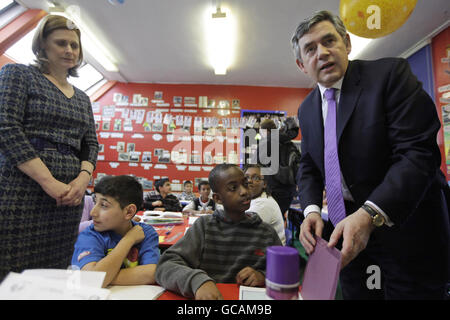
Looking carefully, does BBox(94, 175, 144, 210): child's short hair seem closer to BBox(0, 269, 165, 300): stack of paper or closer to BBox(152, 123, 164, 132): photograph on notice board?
BBox(0, 269, 165, 300): stack of paper

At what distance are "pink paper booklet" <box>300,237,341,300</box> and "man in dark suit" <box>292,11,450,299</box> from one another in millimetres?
152

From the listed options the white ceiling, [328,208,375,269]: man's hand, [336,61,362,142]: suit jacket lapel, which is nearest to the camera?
[328,208,375,269]: man's hand

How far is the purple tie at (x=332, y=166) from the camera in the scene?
86cm

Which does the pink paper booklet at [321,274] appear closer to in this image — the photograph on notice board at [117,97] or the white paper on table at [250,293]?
the white paper on table at [250,293]

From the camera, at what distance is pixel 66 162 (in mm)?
1019

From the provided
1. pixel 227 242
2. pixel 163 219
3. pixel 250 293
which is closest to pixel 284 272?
pixel 250 293

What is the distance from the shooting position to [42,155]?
94cm

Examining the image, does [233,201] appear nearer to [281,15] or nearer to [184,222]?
[184,222]

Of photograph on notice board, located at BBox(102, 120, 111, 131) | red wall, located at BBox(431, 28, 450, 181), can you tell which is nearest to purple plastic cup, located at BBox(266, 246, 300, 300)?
red wall, located at BBox(431, 28, 450, 181)

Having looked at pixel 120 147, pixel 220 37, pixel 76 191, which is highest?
pixel 220 37

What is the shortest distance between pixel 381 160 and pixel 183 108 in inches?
182

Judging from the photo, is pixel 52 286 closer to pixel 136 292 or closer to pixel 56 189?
pixel 136 292

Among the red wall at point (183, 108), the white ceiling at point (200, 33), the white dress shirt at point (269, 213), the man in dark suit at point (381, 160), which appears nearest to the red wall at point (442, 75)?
the white ceiling at point (200, 33)

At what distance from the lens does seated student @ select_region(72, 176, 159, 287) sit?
2.41ft
